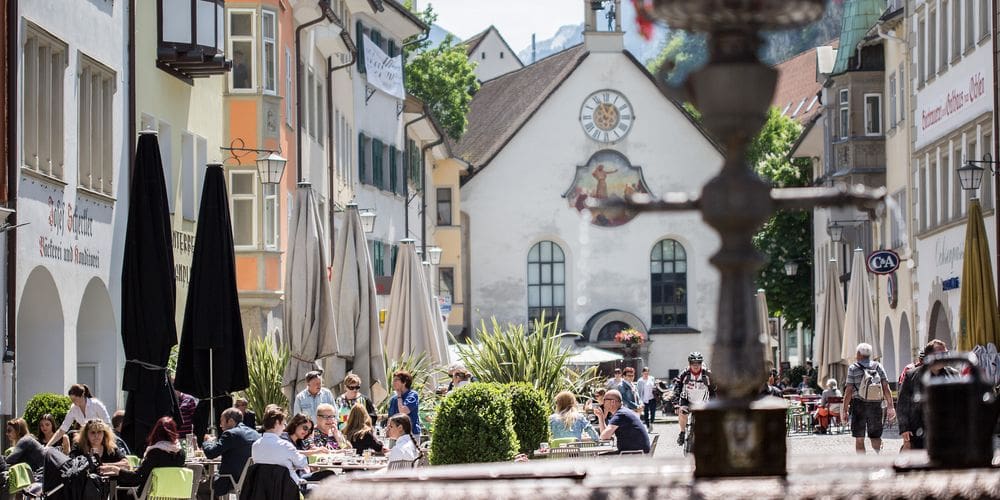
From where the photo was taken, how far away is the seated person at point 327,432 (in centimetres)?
1623

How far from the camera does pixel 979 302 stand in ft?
78.4

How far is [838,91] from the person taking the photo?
44.3m

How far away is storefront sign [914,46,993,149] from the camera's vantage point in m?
29.9

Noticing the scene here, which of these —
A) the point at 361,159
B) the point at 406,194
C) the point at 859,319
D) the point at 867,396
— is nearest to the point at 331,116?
the point at 361,159

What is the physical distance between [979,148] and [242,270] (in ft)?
39.3

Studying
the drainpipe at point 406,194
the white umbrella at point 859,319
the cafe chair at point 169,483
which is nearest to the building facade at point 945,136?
the white umbrella at point 859,319

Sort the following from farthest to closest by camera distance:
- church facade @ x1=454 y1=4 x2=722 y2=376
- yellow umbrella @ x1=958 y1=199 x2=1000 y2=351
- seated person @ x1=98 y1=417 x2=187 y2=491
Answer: church facade @ x1=454 y1=4 x2=722 y2=376, yellow umbrella @ x1=958 y1=199 x2=1000 y2=351, seated person @ x1=98 y1=417 x2=187 y2=491

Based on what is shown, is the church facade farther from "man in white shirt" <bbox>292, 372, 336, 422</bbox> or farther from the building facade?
"man in white shirt" <bbox>292, 372, 336, 422</bbox>

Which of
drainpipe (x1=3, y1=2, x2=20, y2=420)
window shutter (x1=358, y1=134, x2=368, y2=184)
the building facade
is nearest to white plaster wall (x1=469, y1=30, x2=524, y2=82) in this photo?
window shutter (x1=358, y1=134, x2=368, y2=184)

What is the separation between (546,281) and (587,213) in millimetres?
2752

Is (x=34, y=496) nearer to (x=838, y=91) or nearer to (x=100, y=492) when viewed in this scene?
(x=100, y=492)

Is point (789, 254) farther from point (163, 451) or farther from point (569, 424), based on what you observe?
point (163, 451)

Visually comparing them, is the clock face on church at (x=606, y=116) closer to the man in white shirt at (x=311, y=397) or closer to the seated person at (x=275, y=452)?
the man in white shirt at (x=311, y=397)

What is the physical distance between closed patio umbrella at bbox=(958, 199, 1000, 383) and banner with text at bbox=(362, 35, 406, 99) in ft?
62.6
